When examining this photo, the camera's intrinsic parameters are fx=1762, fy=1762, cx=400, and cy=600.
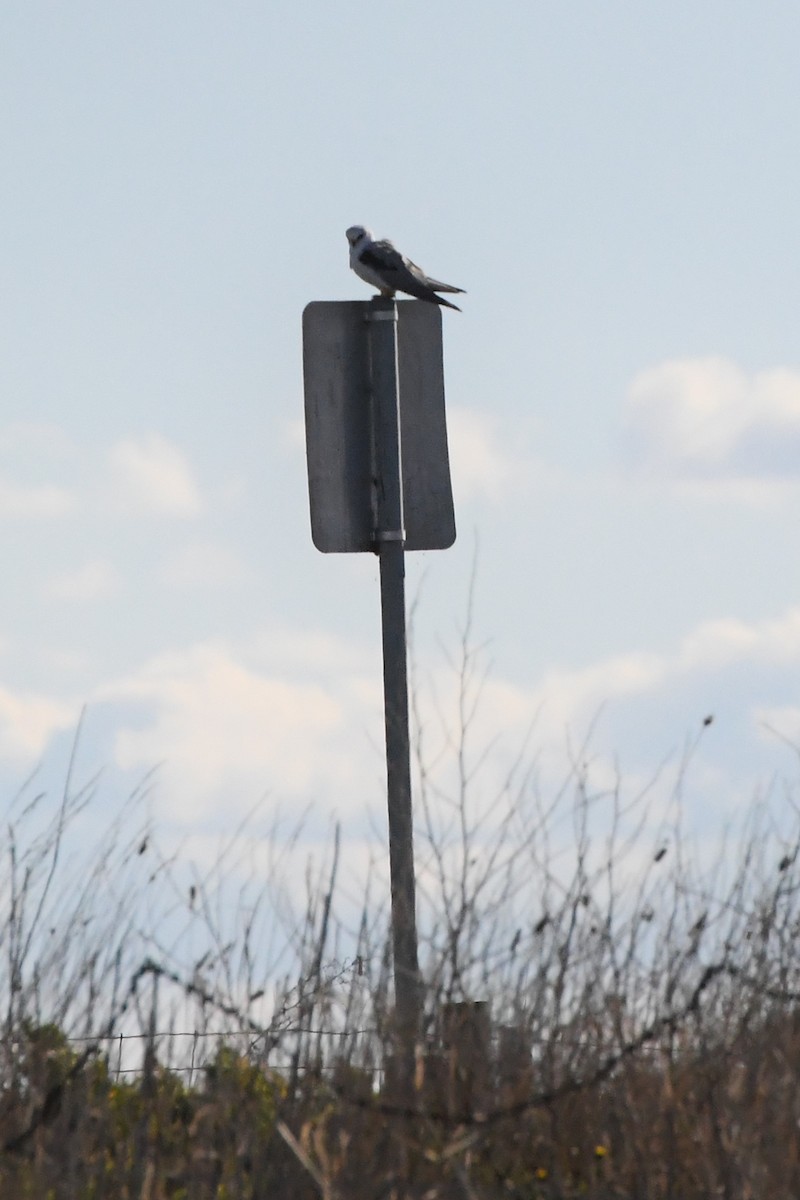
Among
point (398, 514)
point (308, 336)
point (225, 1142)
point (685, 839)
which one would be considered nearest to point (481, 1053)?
point (225, 1142)

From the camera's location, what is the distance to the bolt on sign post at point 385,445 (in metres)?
4.66

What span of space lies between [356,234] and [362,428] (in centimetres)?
100

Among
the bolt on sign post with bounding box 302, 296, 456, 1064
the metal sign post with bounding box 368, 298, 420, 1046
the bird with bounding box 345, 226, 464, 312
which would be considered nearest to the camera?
the metal sign post with bounding box 368, 298, 420, 1046

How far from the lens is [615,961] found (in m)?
4.29

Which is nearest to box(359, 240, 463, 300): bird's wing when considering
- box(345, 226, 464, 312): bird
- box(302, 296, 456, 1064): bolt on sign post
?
box(345, 226, 464, 312): bird

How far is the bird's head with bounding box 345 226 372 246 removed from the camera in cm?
520

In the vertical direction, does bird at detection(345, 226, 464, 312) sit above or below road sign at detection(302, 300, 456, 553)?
above

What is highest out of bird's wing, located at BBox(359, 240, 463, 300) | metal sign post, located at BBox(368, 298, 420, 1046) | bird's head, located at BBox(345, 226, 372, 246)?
bird's head, located at BBox(345, 226, 372, 246)

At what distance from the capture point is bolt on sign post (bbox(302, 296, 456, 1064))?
4.66 m

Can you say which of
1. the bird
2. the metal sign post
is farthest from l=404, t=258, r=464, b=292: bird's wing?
the metal sign post

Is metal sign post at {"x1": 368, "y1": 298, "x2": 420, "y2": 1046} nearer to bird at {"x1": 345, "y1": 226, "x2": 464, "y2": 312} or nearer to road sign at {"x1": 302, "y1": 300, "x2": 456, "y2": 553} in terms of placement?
road sign at {"x1": 302, "y1": 300, "x2": 456, "y2": 553}

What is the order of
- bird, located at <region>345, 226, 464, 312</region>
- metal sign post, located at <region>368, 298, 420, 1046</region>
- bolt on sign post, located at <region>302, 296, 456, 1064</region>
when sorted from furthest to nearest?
bird, located at <region>345, 226, 464, 312</region>
bolt on sign post, located at <region>302, 296, 456, 1064</region>
metal sign post, located at <region>368, 298, 420, 1046</region>

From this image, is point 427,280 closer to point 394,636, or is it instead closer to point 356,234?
point 356,234

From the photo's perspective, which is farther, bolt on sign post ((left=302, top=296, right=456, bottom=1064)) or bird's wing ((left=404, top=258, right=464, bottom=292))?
bird's wing ((left=404, top=258, right=464, bottom=292))
